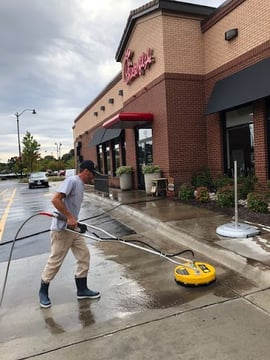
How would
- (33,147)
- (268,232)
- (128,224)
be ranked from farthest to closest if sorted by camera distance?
(33,147) → (128,224) → (268,232)

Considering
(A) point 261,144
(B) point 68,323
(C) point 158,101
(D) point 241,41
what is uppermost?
(D) point 241,41

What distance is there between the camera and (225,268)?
521cm

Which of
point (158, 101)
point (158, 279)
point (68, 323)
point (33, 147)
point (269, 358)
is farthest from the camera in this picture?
point (33, 147)

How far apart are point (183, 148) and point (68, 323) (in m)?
10.6

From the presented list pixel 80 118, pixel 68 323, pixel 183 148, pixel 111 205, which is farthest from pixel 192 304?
pixel 80 118

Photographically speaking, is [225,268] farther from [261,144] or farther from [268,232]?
[261,144]

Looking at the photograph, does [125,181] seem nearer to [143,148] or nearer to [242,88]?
[143,148]

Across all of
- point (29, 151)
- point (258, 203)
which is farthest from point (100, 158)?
point (29, 151)

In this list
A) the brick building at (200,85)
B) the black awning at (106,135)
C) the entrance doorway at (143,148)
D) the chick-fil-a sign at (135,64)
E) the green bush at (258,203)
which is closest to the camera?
the green bush at (258,203)

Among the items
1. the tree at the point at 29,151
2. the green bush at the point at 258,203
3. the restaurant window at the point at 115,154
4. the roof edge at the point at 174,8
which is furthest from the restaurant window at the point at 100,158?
the tree at the point at 29,151

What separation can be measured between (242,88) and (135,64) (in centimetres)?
678

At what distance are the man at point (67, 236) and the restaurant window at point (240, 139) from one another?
8570 mm

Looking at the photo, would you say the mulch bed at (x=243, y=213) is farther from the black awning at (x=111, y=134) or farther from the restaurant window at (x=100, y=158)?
Result: the restaurant window at (x=100, y=158)

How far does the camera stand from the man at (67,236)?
14.2ft
